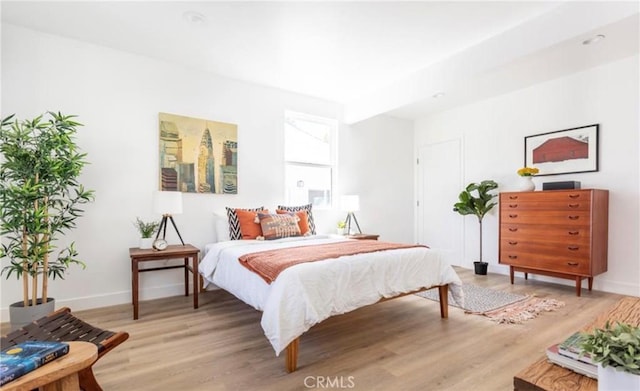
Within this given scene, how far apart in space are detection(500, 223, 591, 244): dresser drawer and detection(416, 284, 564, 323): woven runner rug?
2.33 ft

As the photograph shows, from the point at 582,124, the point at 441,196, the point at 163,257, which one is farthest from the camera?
the point at 441,196

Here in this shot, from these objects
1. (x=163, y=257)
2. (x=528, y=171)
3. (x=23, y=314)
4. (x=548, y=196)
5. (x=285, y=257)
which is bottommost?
(x=23, y=314)

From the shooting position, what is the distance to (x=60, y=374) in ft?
3.60

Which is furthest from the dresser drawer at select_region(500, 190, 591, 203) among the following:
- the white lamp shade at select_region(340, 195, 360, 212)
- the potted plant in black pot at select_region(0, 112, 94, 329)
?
the potted plant in black pot at select_region(0, 112, 94, 329)

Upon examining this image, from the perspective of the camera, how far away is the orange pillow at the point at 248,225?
3467 mm

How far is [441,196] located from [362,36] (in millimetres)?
3248

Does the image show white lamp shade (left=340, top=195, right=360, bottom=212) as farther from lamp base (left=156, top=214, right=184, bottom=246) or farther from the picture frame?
the picture frame

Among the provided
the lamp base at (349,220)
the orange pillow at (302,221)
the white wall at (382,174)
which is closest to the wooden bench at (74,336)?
the orange pillow at (302,221)

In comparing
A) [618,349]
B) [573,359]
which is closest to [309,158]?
[573,359]

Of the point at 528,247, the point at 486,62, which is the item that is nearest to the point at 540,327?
the point at 528,247

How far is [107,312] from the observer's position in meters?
2.97

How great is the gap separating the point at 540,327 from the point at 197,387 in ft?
8.57

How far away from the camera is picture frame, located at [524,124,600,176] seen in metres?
3.67

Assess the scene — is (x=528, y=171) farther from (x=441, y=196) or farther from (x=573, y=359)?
(x=573, y=359)
